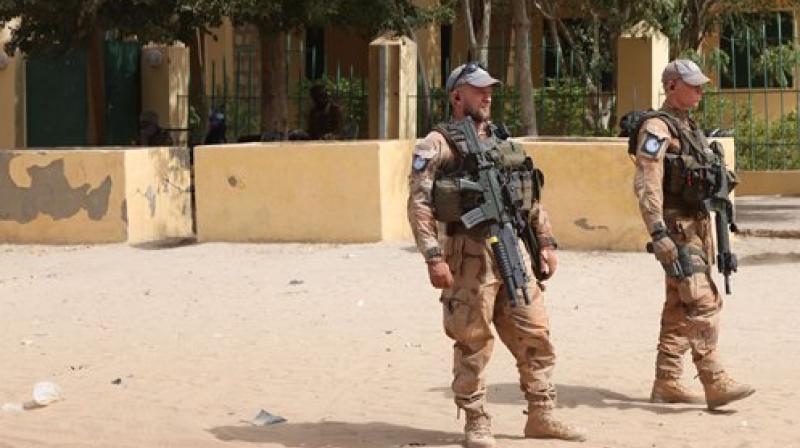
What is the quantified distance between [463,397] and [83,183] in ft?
28.7

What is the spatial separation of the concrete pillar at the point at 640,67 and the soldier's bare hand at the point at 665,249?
37.1 ft

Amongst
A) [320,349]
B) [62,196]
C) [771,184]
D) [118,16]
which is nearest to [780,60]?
[771,184]

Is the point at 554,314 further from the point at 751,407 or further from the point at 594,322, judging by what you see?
the point at 751,407

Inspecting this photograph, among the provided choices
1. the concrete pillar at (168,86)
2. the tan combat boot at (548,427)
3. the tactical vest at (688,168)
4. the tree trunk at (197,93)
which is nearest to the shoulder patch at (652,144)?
the tactical vest at (688,168)

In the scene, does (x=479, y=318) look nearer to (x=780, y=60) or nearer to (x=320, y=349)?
(x=320, y=349)

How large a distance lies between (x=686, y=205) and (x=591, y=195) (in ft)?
19.8

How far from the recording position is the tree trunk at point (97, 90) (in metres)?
21.7

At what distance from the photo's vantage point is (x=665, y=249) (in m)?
7.86

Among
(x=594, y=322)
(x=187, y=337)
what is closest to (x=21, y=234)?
(x=187, y=337)

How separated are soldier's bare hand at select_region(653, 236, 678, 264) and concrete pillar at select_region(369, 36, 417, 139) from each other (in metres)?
11.1

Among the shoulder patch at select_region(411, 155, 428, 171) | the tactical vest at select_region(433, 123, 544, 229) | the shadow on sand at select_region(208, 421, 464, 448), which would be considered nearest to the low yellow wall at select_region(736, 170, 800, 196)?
the shadow on sand at select_region(208, 421, 464, 448)

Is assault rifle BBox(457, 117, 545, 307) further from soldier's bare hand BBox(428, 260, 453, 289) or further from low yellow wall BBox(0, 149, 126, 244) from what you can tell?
low yellow wall BBox(0, 149, 126, 244)

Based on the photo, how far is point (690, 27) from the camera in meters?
22.3

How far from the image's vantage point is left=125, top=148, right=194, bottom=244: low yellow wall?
15.4m
